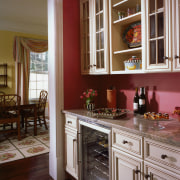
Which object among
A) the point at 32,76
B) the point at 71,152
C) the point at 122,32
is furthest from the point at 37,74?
the point at 122,32

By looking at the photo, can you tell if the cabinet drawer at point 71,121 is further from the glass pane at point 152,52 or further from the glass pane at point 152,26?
the glass pane at point 152,26

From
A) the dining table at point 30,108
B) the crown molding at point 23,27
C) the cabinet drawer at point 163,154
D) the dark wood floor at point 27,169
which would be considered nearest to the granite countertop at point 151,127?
the cabinet drawer at point 163,154

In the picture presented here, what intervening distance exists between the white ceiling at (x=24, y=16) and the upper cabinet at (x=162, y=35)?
2.90 m

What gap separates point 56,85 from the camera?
2.50 metres

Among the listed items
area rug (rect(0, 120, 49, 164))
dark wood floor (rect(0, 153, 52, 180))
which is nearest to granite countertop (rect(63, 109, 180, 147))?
dark wood floor (rect(0, 153, 52, 180))

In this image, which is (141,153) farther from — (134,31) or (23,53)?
(23,53)

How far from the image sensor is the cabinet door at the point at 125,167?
1521mm

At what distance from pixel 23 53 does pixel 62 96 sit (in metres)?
3.68

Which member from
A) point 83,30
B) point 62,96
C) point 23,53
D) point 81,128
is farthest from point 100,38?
point 23,53

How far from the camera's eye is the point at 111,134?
1782 mm

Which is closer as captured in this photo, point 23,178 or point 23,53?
point 23,178

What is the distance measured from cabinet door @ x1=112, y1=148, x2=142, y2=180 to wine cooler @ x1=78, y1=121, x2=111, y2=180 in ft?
1.11

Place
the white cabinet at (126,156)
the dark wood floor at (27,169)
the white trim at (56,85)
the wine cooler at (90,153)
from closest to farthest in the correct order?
the white cabinet at (126,156) < the wine cooler at (90,153) < the white trim at (56,85) < the dark wood floor at (27,169)

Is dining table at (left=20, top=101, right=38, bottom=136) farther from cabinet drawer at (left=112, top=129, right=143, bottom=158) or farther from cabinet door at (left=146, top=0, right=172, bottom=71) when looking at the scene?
cabinet door at (left=146, top=0, right=172, bottom=71)
